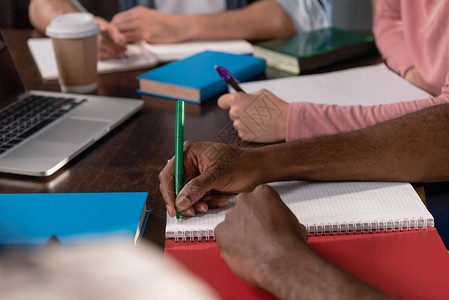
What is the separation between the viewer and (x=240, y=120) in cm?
97

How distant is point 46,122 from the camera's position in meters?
0.98

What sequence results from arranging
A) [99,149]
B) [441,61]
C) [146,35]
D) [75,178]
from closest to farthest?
[75,178]
[99,149]
[441,61]
[146,35]

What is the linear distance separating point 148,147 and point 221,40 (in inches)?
29.8

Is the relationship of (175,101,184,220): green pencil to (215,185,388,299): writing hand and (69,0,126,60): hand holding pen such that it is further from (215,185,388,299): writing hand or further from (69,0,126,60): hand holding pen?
(69,0,126,60): hand holding pen

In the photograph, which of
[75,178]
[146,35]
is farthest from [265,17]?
[75,178]

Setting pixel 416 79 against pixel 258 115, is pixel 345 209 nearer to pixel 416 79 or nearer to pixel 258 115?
Result: pixel 258 115

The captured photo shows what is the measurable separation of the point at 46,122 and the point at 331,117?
0.55 metres

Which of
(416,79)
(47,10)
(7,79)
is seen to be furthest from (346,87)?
(47,10)

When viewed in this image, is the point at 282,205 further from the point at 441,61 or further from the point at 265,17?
the point at 265,17

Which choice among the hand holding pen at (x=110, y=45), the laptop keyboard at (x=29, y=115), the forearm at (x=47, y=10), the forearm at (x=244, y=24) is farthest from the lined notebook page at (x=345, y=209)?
the forearm at (x=47, y=10)

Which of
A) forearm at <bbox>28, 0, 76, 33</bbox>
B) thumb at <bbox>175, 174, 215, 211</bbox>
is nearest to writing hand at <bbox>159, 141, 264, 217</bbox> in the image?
thumb at <bbox>175, 174, 215, 211</bbox>

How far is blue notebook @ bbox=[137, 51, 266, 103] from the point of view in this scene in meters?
1.13

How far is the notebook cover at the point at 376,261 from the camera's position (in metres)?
0.56

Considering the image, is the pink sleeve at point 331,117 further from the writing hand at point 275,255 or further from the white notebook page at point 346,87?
the writing hand at point 275,255
